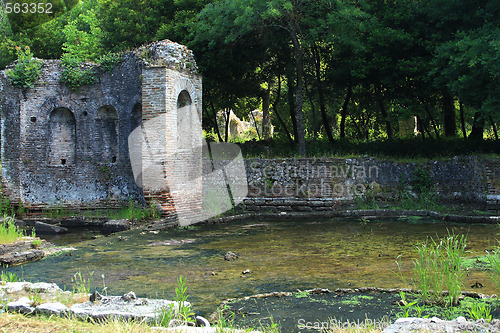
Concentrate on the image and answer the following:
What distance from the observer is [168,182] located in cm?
1361

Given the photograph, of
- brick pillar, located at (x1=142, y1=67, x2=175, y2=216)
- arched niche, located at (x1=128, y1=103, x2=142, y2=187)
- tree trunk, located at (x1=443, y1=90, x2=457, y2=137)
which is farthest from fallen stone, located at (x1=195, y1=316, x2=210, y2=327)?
tree trunk, located at (x1=443, y1=90, x2=457, y2=137)

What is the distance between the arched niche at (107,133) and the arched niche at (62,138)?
105 cm

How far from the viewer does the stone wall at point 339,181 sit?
51.6 ft

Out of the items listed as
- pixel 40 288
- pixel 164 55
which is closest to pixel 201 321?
pixel 40 288

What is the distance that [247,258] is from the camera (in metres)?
9.12

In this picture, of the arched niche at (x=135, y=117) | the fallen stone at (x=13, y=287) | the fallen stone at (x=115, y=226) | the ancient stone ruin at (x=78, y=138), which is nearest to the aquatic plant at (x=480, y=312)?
the fallen stone at (x=13, y=287)

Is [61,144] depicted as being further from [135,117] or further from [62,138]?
[135,117]

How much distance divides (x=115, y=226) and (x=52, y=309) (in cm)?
809

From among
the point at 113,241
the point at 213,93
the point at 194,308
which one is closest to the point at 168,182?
the point at 113,241

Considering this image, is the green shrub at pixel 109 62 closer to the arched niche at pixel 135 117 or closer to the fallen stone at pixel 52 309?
the arched niche at pixel 135 117

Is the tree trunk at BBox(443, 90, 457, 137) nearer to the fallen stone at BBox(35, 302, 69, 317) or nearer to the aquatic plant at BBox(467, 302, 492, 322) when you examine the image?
the aquatic plant at BBox(467, 302, 492, 322)

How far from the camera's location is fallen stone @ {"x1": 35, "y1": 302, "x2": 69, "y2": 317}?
4.97 metres

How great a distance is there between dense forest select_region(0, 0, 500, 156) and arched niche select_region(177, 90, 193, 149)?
301 centimetres

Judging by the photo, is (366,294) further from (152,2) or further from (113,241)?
(152,2)
